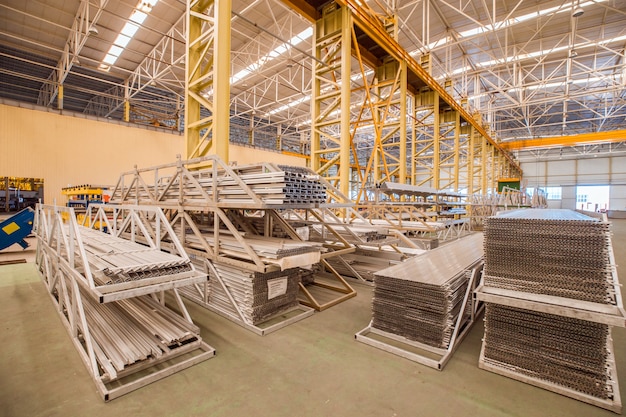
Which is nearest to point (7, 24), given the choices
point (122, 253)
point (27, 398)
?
point (122, 253)

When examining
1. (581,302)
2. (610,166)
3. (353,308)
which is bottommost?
(353,308)

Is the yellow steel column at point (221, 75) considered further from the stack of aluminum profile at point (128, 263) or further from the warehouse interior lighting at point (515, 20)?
the warehouse interior lighting at point (515, 20)

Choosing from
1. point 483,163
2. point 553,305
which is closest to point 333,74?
point 553,305

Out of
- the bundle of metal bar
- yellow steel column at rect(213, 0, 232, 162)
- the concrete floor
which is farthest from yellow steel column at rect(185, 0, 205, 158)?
the concrete floor

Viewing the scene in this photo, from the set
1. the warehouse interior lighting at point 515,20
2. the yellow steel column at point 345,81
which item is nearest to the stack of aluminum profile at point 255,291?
the yellow steel column at point 345,81

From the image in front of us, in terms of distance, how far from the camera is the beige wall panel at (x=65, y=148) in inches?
504

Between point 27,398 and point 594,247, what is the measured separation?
5272 millimetres

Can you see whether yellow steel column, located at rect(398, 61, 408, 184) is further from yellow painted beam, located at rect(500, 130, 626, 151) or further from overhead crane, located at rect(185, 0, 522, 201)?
yellow painted beam, located at rect(500, 130, 626, 151)

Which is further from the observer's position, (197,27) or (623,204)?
(623,204)

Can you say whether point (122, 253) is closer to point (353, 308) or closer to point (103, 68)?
point (353, 308)

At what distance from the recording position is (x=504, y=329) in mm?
3084

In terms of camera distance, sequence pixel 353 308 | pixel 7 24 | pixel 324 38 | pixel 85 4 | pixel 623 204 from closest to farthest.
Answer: pixel 353 308
pixel 324 38
pixel 85 4
pixel 7 24
pixel 623 204

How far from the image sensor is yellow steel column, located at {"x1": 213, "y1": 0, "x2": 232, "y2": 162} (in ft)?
18.5

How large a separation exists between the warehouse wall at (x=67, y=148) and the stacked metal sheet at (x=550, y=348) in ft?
57.4
